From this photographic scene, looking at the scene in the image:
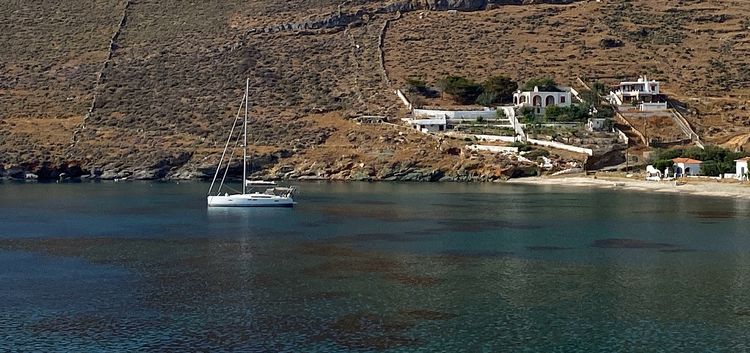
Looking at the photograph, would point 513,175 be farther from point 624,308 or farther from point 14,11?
point 14,11

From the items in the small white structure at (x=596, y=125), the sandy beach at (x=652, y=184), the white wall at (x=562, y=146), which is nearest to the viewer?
the sandy beach at (x=652, y=184)

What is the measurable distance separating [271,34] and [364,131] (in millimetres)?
34000

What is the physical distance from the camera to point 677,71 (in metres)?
110

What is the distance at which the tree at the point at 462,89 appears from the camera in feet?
338

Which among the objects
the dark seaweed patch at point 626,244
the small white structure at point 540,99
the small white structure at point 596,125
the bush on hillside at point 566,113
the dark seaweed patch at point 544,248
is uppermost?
the small white structure at point 540,99

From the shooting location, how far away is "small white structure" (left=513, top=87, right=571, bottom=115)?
97.6 meters

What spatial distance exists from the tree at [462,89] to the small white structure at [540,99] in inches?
212

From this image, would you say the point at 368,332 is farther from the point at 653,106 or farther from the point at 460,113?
the point at 653,106

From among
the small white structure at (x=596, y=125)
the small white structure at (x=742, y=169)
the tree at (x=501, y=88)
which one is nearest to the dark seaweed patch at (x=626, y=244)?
the small white structure at (x=742, y=169)

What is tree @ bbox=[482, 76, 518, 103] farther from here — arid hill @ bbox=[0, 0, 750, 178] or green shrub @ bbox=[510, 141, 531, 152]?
green shrub @ bbox=[510, 141, 531, 152]

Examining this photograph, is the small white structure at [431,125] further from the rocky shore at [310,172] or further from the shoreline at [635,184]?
the shoreline at [635,184]

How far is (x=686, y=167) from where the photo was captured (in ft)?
265

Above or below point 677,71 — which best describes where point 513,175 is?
below

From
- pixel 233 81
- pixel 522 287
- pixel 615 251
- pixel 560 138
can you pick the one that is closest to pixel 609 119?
pixel 560 138
